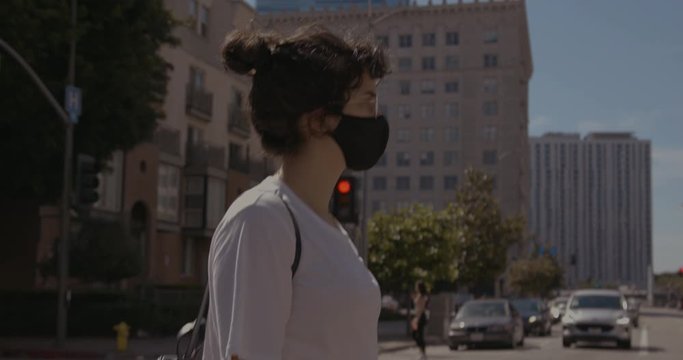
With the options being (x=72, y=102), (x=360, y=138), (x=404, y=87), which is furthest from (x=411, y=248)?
(x=404, y=87)

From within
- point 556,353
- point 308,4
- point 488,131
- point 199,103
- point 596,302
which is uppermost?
point 308,4

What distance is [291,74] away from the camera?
252 centimetres

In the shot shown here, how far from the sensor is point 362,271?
253 cm

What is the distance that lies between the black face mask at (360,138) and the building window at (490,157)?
9339cm

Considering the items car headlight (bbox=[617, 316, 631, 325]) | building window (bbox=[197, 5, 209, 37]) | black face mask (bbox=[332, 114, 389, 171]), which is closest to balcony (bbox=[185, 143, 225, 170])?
building window (bbox=[197, 5, 209, 37])

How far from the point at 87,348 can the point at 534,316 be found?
20.9 m

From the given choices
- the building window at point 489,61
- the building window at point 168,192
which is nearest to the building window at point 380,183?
the building window at point 489,61

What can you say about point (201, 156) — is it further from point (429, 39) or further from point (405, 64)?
point (405, 64)

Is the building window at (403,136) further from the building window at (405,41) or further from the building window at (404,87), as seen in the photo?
the building window at (405,41)

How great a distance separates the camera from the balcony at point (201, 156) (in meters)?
39.1

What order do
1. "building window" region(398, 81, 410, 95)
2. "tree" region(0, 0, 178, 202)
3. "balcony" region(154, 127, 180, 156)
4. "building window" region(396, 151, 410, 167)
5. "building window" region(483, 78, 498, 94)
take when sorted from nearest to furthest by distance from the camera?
"tree" region(0, 0, 178, 202)
"balcony" region(154, 127, 180, 156)
"building window" region(483, 78, 498, 94)
"building window" region(396, 151, 410, 167)
"building window" region(398, 81, 410, 95)

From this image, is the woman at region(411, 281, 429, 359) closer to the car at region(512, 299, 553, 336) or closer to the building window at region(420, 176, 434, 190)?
the car at region(512, 299, 553, 336)

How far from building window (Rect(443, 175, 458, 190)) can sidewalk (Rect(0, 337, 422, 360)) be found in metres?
68.6

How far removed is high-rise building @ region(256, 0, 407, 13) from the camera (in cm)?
9706
